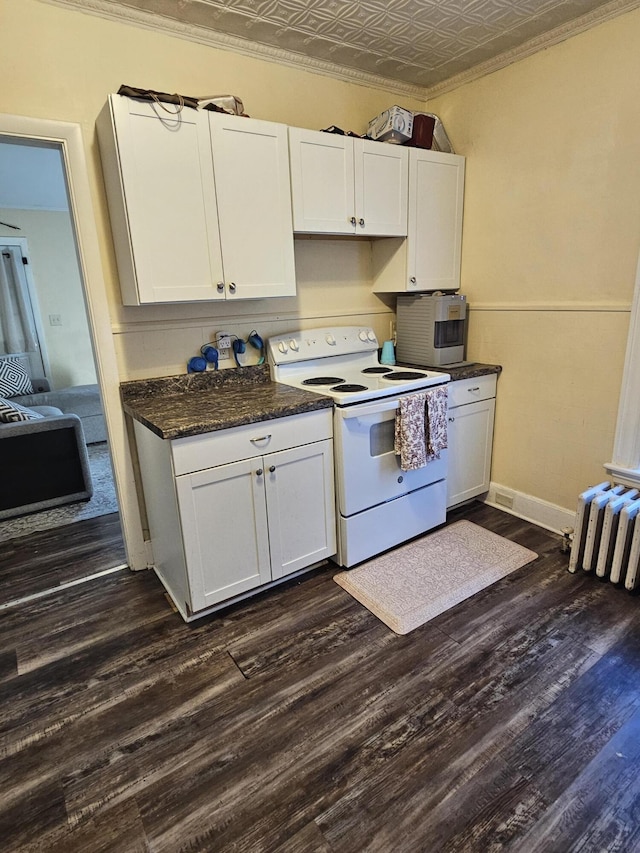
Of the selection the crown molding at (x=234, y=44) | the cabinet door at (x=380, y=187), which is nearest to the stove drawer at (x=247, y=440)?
the cabinet door at (x=380, y=187)

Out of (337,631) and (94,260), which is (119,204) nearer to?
(94,260)

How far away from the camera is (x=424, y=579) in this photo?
231 centimetres

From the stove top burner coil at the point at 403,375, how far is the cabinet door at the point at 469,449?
0.31 meters

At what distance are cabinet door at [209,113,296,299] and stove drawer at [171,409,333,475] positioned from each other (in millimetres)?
657

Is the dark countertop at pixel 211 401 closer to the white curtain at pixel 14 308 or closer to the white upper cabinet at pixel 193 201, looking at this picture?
the white upper cabinet at pixel 193 201

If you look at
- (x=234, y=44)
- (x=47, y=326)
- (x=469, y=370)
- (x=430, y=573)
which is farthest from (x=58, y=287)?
(x=430, y=573)

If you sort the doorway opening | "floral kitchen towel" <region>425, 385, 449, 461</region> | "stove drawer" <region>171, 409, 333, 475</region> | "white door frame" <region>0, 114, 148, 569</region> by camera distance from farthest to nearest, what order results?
the doorway opening, "floral kitchen towel" <region>425, 385, 449, 461</region>, "white door frame" <region>0, 114, 148, 569</region>, "stove drawer" <region>171, 409, 333, 475</region>

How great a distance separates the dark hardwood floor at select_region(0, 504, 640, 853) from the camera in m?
1.27

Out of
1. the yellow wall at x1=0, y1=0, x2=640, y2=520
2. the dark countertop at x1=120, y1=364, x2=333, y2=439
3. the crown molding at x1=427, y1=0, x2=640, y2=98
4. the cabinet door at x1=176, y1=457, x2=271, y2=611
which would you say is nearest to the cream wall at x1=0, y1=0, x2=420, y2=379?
the yellow wall at x1=0, y1=0, x2=640, y2=520

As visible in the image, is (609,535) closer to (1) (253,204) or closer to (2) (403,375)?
(2) (403,375)

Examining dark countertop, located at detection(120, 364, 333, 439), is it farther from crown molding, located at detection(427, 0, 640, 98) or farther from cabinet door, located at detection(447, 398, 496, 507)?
crown molding, located at detection(427, 0, 640, 98)

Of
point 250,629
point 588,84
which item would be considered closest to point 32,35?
point 588,84

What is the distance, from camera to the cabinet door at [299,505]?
6.88 feet

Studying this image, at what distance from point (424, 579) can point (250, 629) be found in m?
0.88
